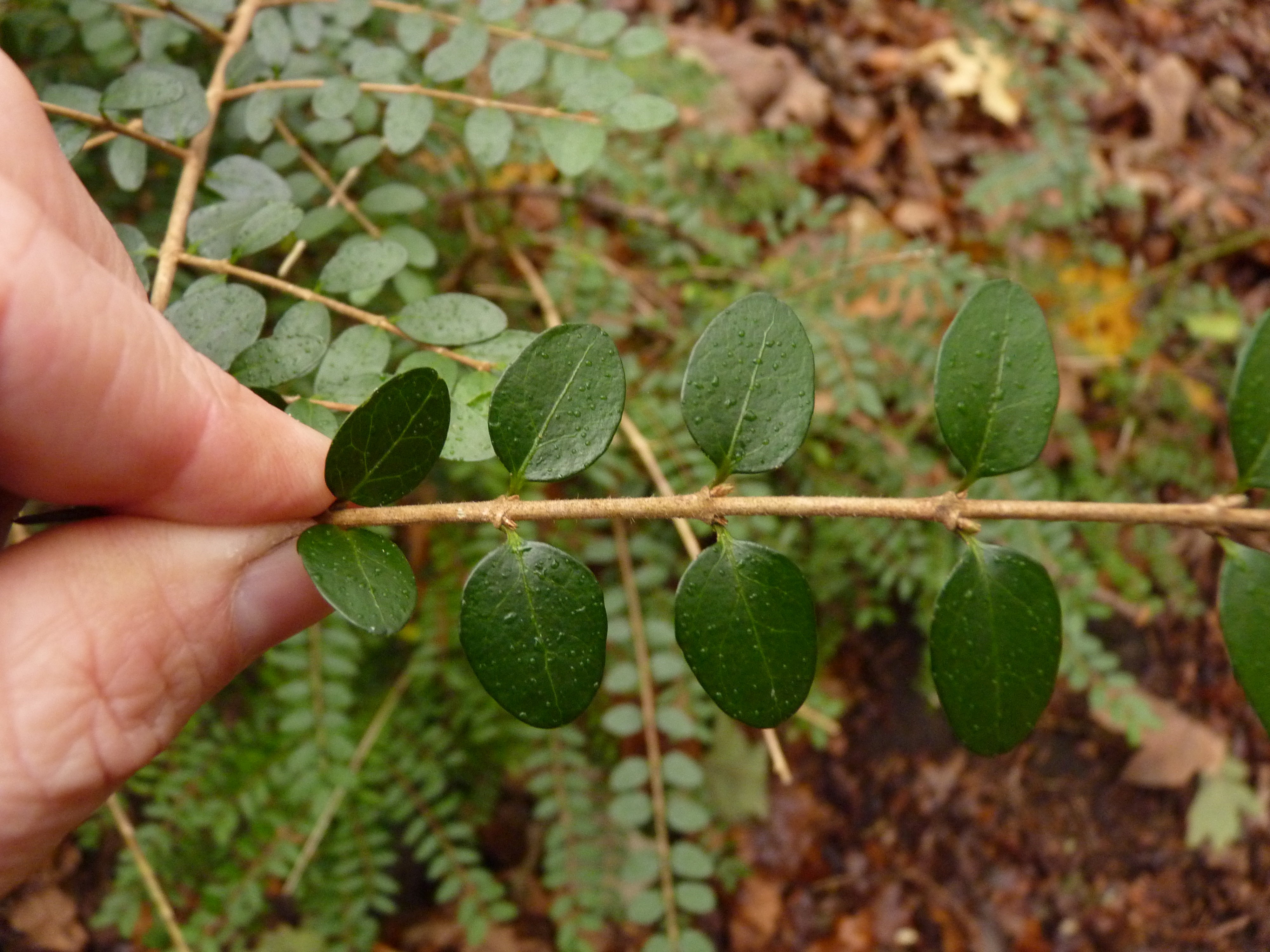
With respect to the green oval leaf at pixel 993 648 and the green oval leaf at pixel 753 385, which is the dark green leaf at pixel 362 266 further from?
the green oval leaf at pixel 993 648

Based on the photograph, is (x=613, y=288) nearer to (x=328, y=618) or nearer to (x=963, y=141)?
(x=328, y=618)

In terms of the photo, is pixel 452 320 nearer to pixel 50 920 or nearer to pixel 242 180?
pixel 242 180

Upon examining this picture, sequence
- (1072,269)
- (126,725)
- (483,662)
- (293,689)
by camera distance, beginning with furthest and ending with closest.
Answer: (1072,269)
(293,689)
(126,725)
(483,662)

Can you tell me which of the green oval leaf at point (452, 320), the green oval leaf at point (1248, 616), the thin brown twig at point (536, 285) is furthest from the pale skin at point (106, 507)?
the green oval leaf at point (1248, 616)

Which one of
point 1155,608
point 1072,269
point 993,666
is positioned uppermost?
point 993,666

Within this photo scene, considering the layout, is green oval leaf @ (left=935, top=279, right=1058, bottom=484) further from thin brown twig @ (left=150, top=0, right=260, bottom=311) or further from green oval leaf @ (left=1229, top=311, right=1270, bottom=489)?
thin brown twig @ (left=150, top=0, right=260, bottom=311)

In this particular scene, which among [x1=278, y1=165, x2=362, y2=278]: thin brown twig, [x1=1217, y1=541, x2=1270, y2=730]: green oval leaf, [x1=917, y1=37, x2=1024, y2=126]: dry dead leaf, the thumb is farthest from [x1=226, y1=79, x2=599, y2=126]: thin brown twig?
[x1=917, y1=37, x2=1024, y2=126]: dry dead leaf

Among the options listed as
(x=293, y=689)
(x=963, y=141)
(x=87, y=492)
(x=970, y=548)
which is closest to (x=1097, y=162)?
(x=963, y=141)
